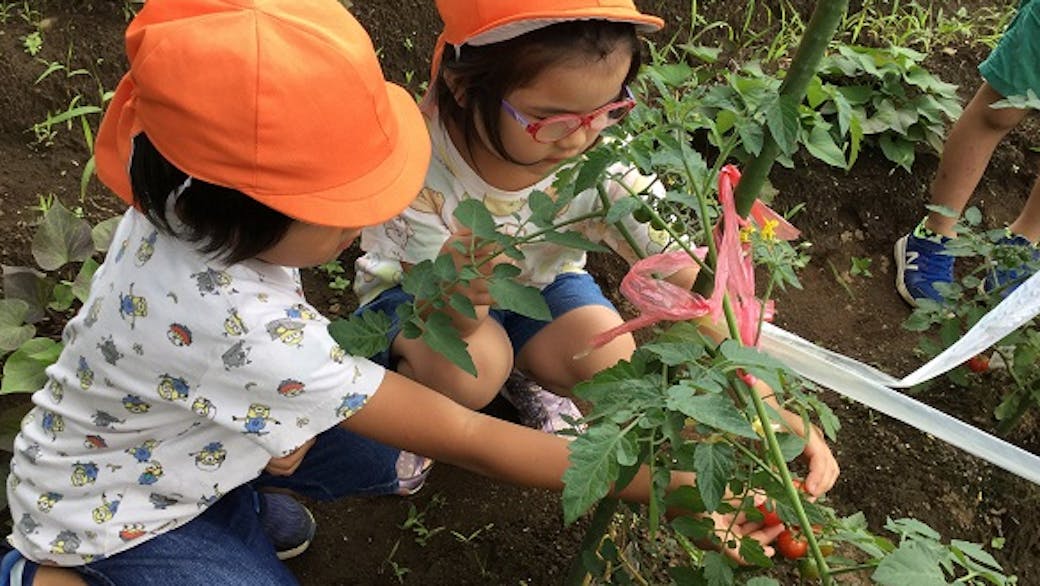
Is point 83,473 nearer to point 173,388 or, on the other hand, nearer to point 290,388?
point 173,388

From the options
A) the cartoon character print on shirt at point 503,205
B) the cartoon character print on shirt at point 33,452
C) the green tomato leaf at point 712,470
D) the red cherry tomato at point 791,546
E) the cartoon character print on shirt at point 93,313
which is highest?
the green tomato leaf at point 712,470

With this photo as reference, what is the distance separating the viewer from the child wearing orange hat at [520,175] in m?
1.39

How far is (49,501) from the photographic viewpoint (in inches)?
54.4

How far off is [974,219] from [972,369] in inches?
15.9

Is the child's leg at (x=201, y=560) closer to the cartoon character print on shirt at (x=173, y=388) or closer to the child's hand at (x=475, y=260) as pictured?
the cartoon character print on shirt at (x=173, y=388)

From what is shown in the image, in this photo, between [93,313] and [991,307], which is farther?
[991,307]

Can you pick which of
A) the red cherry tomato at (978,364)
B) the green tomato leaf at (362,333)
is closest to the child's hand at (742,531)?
the green tomato leaf at (362,333)

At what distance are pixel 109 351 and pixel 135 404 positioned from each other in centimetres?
8

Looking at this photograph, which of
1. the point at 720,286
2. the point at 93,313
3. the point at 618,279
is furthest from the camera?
the point at 618,279

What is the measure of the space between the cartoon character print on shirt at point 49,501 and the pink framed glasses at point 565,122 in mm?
784

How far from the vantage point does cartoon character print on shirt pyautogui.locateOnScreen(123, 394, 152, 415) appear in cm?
130

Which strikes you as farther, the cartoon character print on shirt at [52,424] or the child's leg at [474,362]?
the child's leg at [474,362]

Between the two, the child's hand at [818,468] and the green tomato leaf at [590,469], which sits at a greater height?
the green tomato leaf at [590,469]

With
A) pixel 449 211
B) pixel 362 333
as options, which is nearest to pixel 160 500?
pixel 362 333
